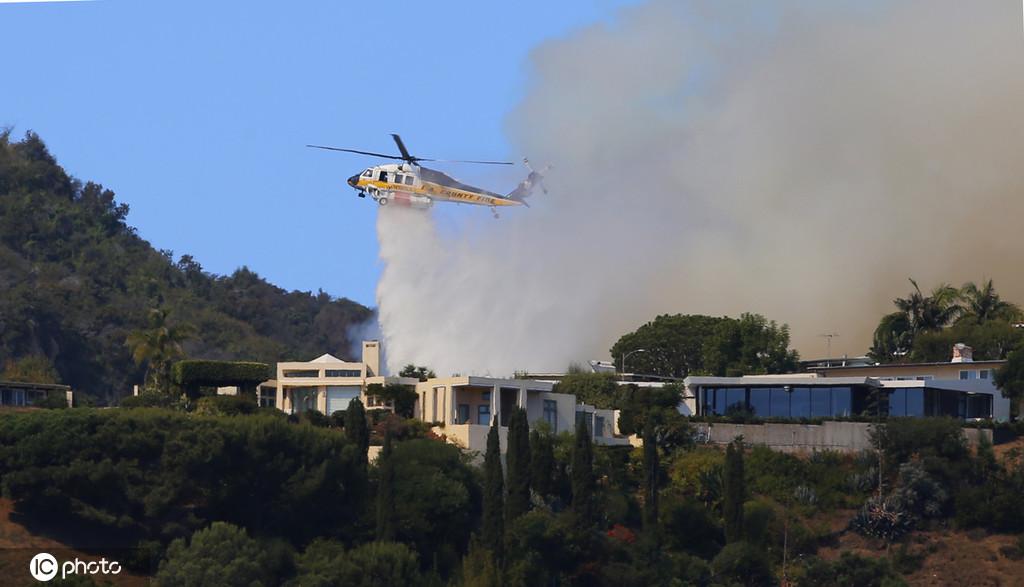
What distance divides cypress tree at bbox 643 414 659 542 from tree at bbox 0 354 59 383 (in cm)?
3755

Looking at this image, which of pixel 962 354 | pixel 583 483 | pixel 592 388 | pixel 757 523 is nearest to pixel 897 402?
pixel 757 523

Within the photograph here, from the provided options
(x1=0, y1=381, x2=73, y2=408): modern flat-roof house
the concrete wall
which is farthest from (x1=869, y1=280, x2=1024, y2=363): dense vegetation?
(x1=0, y1=381, x2=73, y2=408): modern flat-roof house

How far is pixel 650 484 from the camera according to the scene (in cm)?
6862

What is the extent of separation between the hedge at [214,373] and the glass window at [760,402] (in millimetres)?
21946

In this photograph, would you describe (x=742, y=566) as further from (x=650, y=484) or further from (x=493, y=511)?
(x=493, y=511)

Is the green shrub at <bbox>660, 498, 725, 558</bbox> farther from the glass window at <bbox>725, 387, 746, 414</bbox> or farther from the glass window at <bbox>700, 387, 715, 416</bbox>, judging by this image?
the glass window at <bbox>700, 387, 715, 416</bbox>

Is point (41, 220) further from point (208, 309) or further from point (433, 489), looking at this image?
point (433, 489)

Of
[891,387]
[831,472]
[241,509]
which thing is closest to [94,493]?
[241,509]

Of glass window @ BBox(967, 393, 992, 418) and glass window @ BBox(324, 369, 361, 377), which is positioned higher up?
glass window @ BBox(324, 369, 361, 377)

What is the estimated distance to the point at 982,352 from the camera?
103500mm

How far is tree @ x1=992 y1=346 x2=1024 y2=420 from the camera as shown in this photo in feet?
280

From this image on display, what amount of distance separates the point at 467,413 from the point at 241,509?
17858 millimetres

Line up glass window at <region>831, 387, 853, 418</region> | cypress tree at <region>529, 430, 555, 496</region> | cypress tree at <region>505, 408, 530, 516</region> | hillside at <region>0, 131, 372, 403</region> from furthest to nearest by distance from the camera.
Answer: hillside at <region>0, 131, 372, 403</region> < glass window at <region>831, 387, 853, 418</region> < cypress tree at <region>529, 430, 555, 496</region> < cypress tree at <region>505, 408, 530, 516</region>

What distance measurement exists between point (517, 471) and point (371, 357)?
20620 mm
